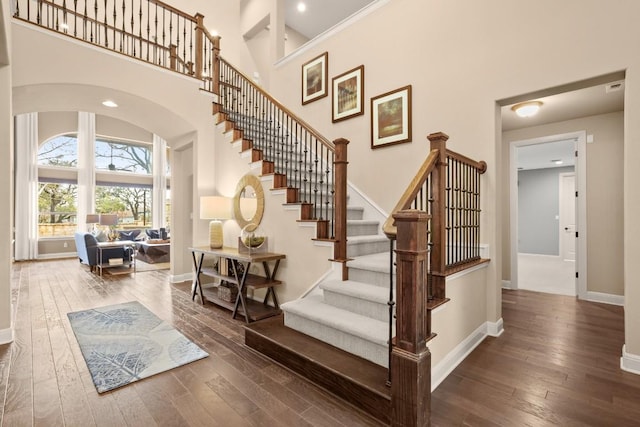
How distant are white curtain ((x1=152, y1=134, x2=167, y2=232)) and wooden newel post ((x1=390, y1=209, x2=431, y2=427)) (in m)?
10.9

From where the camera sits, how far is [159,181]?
10.8 m

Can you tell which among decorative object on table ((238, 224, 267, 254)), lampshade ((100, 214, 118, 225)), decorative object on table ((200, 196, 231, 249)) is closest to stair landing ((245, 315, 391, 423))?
decorative object on table ((238, 224, 267, 254))

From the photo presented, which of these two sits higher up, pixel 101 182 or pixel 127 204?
pixel 101 182

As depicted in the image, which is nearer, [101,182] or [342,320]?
[342,320]

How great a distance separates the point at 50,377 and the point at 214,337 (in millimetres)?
1265

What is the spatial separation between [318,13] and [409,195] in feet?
→ 22.7

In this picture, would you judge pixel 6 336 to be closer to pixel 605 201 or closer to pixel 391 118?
pixel 391 118

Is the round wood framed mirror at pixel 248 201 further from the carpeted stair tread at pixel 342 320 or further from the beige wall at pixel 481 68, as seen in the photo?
the carpeted stair tread at pixel 342 320

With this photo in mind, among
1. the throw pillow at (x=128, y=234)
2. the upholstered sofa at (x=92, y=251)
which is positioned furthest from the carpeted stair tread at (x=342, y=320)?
the throw pillow at (x=128, y=234)

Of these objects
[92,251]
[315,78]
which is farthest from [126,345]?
[92,251]

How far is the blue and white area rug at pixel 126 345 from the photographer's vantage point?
242cm

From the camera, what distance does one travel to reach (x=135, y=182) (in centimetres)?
1031

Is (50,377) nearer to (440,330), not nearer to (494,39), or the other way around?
(440,330)

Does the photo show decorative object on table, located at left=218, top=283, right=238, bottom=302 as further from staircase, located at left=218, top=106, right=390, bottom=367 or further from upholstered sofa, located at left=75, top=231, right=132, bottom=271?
upholstered sofa, located at left=75, top=231, right=132, bottom=271
